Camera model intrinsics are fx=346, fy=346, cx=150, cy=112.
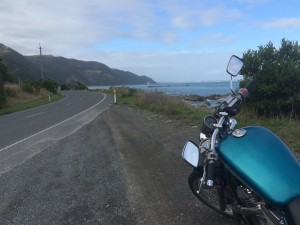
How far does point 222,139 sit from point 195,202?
196cm

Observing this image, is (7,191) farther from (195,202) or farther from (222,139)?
(222,139)

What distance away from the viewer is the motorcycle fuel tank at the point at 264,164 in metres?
2.40

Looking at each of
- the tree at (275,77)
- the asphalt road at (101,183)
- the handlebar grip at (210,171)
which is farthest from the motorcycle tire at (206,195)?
the tree at (275,77)

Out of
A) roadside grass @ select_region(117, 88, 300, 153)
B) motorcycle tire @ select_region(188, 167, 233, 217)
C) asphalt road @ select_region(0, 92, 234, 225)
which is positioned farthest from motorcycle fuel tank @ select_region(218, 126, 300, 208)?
roadside grass @ select_region(117, 88, 300, 153)

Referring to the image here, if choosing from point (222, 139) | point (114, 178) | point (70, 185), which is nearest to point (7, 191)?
point (70, 185)

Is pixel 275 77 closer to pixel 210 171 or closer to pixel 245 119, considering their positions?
pixel 245 119

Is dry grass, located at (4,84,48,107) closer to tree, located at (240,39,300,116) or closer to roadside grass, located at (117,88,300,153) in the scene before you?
roadside grass, located at (117,88,300,153)

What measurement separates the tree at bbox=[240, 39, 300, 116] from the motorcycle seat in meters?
8.81

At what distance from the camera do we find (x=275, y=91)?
35.2ft

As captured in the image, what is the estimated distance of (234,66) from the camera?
10.9 feet

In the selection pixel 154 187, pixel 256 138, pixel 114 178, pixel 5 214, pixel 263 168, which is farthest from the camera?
pixel 114 178

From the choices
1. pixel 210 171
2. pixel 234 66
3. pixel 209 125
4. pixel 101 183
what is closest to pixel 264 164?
pixel 210 171

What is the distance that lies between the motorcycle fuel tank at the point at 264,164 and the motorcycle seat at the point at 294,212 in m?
0.04

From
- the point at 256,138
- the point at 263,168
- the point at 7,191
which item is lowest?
the point at 7,191
